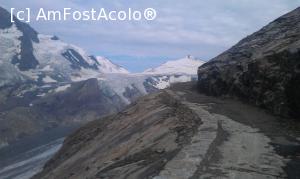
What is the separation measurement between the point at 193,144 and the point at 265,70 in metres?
10.9

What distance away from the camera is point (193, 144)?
58.5 ft

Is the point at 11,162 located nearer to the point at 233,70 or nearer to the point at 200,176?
the point at 233,70

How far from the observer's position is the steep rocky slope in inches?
592

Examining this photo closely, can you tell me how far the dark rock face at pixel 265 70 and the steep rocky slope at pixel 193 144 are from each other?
38.1 inches

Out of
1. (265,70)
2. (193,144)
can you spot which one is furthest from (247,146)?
(265,70)

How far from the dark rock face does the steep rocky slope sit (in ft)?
3.18

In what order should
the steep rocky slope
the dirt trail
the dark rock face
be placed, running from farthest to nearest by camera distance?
the dark rock face, the steep rocky slope, the dirt trail

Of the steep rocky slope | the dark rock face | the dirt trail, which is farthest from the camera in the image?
the dark rock face

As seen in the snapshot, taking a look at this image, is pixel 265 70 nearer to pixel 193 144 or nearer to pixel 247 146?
pixel 247 146

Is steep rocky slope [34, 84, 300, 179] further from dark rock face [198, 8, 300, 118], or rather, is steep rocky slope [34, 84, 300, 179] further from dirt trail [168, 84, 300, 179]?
dark rock face [198, 8, 300, 118]

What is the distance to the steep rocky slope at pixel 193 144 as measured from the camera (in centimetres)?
1505

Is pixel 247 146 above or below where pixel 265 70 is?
below

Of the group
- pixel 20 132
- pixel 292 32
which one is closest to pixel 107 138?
pixel 292 32

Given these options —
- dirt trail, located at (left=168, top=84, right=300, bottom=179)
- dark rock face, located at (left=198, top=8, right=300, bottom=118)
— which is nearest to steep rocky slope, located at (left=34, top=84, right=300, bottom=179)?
dirt trail, located at (left=168, top=84, right=300, bottom=179)
